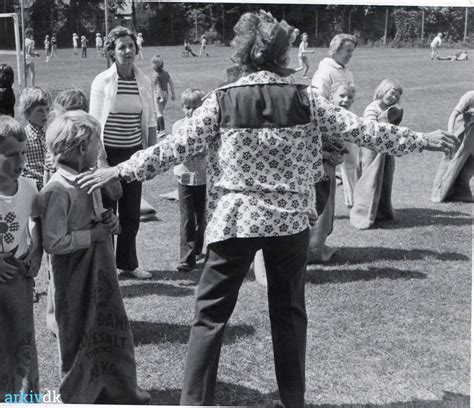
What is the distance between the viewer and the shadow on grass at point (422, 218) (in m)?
7.31

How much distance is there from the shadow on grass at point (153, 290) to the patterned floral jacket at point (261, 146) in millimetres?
2124

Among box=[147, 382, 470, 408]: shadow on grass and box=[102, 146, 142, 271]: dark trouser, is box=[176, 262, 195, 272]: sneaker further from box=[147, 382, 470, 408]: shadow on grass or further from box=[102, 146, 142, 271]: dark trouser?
box=[147, 382, 470, 408]: shadow on grass

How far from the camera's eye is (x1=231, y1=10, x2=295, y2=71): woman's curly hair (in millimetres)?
3057

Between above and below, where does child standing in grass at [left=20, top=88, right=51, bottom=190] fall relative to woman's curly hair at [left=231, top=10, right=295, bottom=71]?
below

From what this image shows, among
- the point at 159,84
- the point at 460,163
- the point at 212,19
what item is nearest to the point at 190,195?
the point at 460,163

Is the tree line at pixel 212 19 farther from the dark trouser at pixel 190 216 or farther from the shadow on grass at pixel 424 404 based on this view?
the shadow on grass at pixel 424 404

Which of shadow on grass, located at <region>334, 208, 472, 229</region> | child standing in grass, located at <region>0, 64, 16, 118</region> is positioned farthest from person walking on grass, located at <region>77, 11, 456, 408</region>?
shadow on grass, located at <region>334, 208, 472, 229</region>

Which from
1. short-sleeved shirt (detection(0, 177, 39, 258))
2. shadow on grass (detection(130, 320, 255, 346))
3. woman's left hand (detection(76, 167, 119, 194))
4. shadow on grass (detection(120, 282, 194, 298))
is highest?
woman's left hand (detection(76, 167, 119, 194))

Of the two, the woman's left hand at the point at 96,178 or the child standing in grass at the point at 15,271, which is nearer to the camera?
the child standing in grass at the point at 15,271

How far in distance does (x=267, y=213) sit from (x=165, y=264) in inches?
120

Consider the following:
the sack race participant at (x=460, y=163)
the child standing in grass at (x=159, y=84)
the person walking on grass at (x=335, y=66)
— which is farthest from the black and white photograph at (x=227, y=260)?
the child standing in grass at (x=159, y=84)

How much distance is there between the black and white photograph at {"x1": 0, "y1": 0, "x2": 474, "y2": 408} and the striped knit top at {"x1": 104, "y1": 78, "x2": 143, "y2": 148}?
0.04 feet

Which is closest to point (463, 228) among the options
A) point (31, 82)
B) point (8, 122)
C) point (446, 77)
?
point (8, 122)

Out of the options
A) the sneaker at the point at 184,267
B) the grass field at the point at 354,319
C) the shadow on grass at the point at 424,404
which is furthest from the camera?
the sneaker at the point at 184,267
